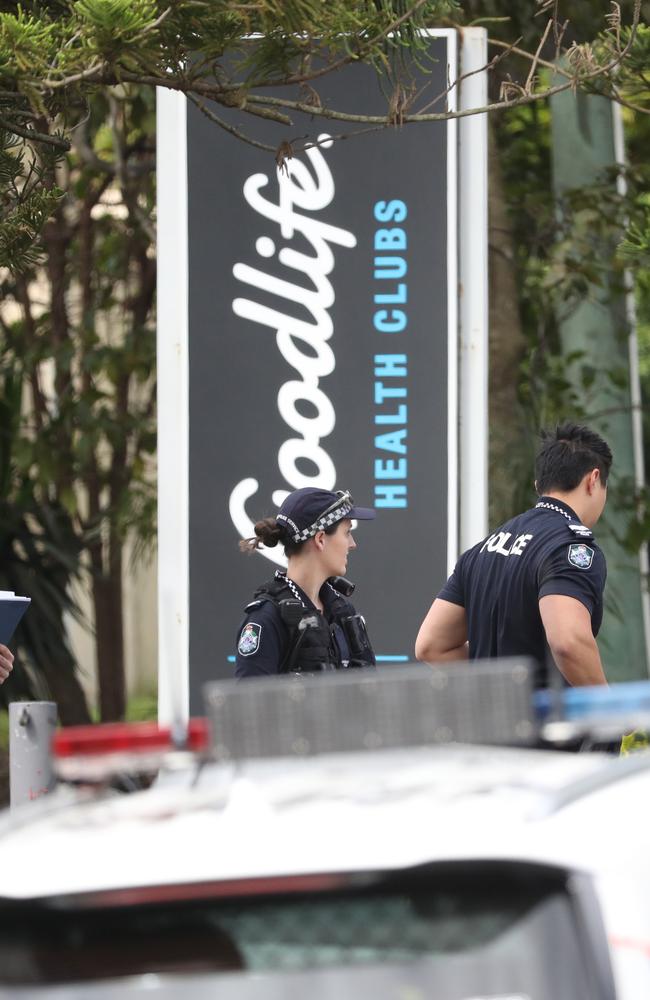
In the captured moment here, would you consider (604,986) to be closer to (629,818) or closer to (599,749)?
(629,818)

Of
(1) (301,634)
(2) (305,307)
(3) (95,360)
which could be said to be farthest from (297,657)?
(3) (95,360)

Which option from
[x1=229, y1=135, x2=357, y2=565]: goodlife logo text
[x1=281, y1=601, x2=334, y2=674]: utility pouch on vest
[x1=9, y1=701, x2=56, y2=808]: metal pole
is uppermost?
[x1=229, y1=135, x2=357, y2=565]: goodlife logo text

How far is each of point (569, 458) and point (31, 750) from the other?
195cm

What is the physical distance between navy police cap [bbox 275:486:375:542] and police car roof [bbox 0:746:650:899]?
2.64 metres

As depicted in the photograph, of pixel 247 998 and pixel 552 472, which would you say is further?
pixel 552 472

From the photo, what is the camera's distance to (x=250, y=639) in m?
4.41

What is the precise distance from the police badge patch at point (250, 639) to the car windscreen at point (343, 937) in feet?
8.82

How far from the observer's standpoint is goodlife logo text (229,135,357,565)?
663cm

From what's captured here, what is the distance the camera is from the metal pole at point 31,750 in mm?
4816

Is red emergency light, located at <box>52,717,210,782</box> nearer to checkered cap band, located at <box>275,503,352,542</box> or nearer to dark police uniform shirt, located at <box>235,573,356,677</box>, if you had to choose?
dark police uniform shirt, located at <box>235,573,356,677</box>

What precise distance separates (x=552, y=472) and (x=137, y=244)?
24.5ft

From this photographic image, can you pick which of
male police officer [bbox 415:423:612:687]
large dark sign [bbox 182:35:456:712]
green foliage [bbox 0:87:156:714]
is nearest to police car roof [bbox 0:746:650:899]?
male police officer [bbox 415:423:612:687]

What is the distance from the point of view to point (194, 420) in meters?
6.71

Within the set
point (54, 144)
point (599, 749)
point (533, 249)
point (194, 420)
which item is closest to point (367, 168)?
point (194, 420)
